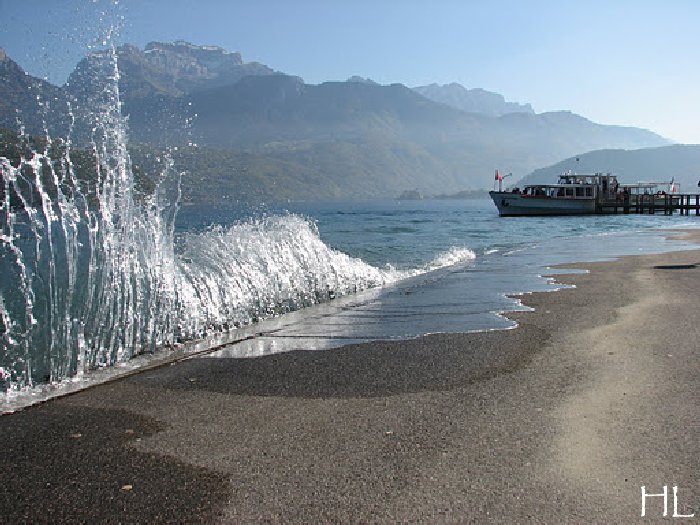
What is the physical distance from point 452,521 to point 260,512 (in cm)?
122

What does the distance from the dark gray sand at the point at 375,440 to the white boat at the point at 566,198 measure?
272ft

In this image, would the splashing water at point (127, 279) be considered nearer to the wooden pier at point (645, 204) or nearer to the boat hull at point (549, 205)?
the boat hull at point (549, 205)

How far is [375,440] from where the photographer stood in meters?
5.31

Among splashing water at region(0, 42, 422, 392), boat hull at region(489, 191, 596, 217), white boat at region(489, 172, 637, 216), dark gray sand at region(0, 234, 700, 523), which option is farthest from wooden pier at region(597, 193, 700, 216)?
dark gray sand at region(0, 234, 700, 523)

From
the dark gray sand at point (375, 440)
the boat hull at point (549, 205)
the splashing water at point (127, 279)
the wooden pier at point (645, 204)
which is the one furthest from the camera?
the wooden pier at point (645, 204)

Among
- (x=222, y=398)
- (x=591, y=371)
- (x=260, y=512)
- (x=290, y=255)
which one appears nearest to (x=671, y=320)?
(x=591, y=371)

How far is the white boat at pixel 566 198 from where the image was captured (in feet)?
289

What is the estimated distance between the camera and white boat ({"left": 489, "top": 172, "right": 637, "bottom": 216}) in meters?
88.2

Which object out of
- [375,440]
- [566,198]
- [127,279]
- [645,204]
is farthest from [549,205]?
[375,440]

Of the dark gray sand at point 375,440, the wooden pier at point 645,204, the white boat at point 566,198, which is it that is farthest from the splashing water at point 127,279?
the wooden pier at point 645,204

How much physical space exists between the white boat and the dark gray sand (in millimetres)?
82841

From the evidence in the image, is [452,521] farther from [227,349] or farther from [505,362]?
[227,349]

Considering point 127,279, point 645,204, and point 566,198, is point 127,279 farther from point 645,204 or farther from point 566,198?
point 645,204

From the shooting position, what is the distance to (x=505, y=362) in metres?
8.05
